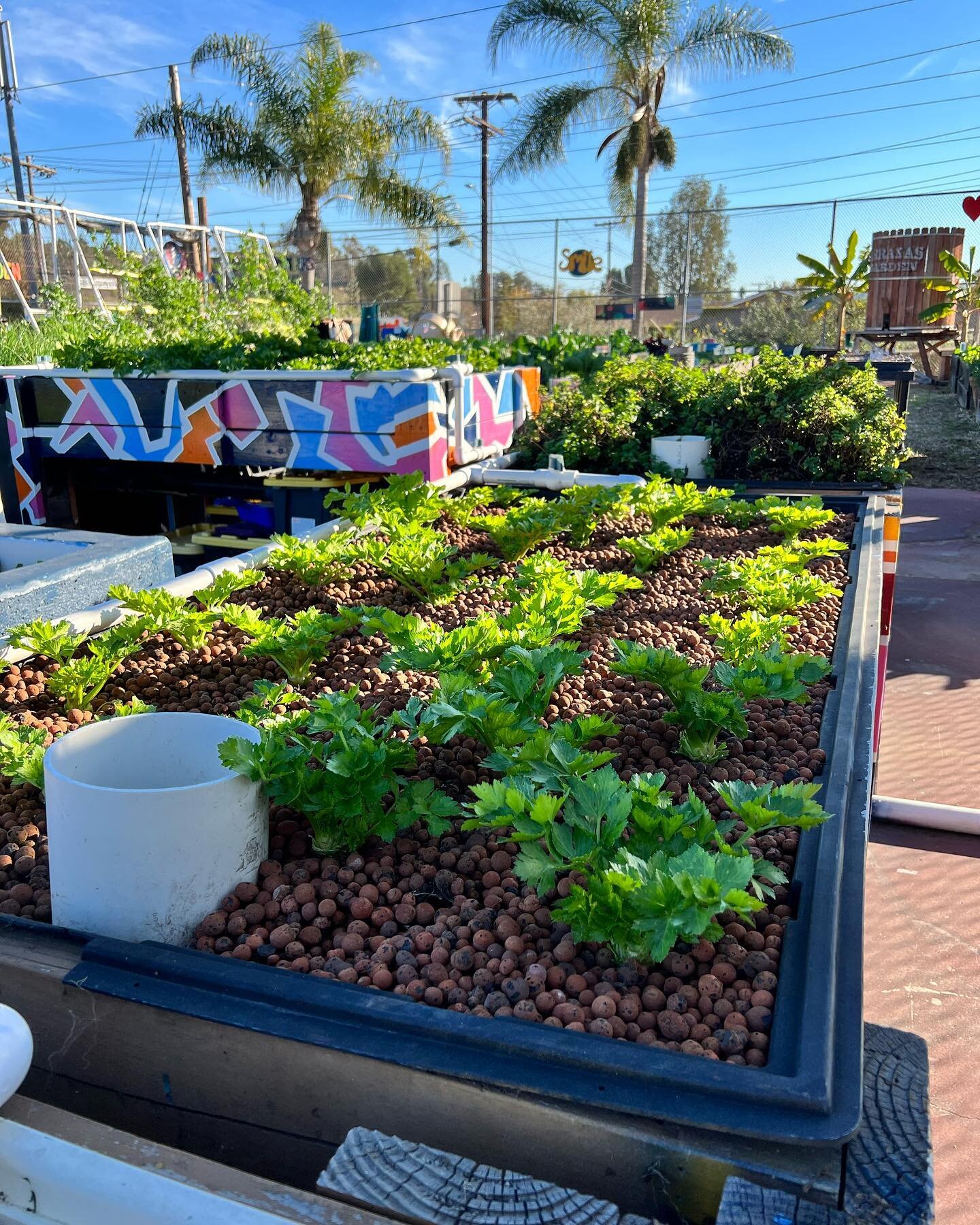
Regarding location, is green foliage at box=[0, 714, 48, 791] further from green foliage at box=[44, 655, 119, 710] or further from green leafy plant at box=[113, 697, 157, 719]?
green foliage at box=[44, 655, 119, 710]

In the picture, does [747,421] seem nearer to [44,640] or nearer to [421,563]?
[421,563]

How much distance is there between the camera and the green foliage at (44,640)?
10.4 ft

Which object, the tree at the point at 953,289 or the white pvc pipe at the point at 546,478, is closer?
the white pvc pipe at the point at 546,478

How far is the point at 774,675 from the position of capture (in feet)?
8.72

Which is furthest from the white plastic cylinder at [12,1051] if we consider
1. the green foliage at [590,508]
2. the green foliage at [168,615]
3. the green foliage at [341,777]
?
the green foliage at [590,508]

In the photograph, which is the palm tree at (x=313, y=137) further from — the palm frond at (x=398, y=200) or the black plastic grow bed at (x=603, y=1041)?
the black plastic grow bed at (x=603, y=1041)

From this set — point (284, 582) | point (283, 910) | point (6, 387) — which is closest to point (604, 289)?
point (6, 387)

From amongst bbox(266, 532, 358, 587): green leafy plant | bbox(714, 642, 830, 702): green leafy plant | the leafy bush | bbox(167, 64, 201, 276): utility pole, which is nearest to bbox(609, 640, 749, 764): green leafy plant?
bbox(714, 642, 830, 702): green leafy plant

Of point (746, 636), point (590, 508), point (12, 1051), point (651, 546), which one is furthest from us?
point (590, 508)

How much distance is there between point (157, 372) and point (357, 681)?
18.2ft

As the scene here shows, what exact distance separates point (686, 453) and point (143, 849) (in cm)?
636

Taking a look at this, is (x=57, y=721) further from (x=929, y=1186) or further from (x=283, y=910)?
(x=929, y=1186)

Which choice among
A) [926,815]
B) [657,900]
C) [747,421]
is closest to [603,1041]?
[657,900]

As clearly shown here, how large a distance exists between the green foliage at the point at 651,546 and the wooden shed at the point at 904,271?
21.6 m
